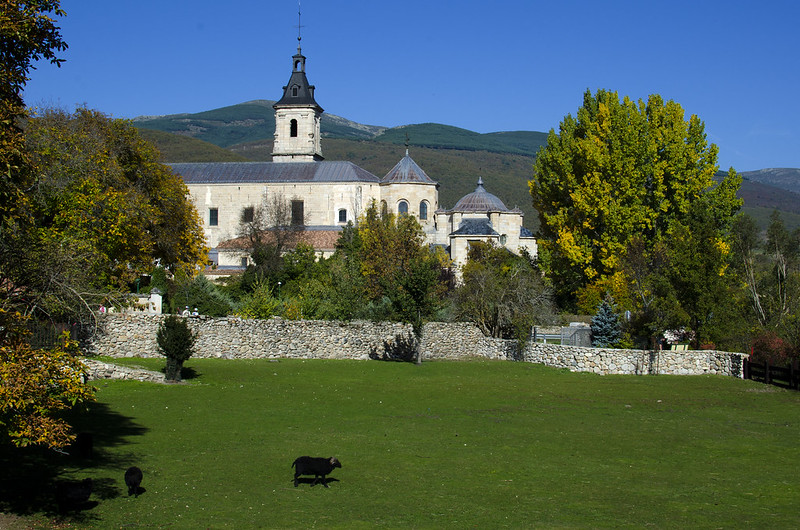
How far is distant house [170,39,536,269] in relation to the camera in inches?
2591

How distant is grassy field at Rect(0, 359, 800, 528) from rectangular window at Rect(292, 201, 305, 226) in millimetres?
49522

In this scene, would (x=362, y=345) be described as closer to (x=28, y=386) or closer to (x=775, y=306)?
(x=775, y=306)

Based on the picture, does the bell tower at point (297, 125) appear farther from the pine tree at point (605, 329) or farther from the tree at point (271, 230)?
the pine tree at point (605, 329)

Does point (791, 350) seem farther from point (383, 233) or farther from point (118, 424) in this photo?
point (383, 233)

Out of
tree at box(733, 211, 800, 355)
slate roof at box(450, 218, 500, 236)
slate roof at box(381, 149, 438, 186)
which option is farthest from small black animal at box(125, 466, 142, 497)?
slate roof at box(381, 149, 438, 186)

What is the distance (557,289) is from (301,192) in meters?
33.8

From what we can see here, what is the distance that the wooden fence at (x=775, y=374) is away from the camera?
911 inches

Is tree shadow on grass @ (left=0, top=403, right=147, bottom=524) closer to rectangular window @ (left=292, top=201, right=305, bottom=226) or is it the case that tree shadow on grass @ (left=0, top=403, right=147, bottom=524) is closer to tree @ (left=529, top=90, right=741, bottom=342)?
tree @ (left=529, top=90, right=741, bottom=342)

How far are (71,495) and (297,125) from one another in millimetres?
72205

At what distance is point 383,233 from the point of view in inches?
1907

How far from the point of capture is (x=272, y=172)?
7438 cm

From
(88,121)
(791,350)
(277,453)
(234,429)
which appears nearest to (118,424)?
(234,429)

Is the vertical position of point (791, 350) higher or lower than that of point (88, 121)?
lower

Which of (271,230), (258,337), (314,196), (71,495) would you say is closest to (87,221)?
(258,337)
